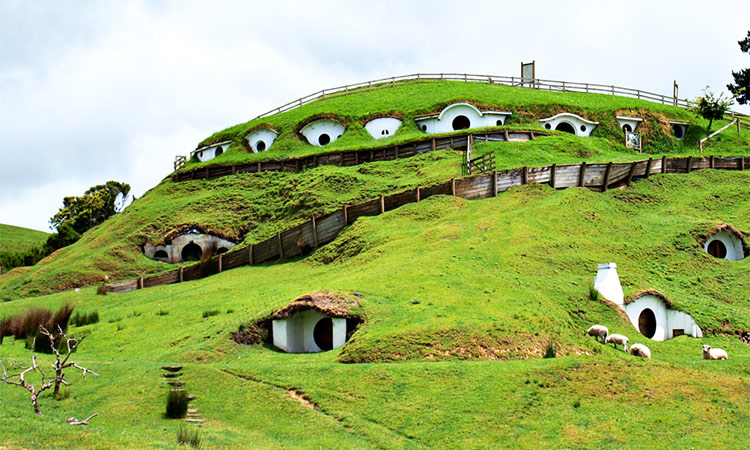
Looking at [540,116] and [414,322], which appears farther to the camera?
[540,116]

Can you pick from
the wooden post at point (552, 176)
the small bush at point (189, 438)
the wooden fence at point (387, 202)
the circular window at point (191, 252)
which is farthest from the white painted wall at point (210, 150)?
the small bush at point (189, 438)

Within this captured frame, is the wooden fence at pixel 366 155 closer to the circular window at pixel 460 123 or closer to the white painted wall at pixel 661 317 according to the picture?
the circular window at pixel 460 123

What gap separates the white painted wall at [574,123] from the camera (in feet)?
201

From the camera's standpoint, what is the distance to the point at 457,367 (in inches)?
787

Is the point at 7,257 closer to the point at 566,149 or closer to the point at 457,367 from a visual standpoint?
the point at 566,149

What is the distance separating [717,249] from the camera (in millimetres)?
36500

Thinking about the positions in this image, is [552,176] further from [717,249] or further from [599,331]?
[599,331]

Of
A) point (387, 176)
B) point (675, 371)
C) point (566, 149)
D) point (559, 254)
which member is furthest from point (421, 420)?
point (566, 149)

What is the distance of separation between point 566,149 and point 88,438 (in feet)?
148

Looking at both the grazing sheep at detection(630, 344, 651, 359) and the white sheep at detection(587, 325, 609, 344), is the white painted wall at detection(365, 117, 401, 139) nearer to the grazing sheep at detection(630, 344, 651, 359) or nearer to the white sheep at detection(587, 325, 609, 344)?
the white sheep at detection(587, 325, 609, 344)

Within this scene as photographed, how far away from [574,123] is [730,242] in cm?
2705

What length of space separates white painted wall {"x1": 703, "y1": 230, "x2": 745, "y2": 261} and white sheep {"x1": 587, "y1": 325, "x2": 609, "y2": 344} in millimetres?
13904

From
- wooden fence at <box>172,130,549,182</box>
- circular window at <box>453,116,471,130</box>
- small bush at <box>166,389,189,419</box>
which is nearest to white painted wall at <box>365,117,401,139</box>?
circular window at <box>453,116,471,130</box>

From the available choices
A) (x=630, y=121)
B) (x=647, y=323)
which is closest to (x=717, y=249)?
(x=647, y=323)
